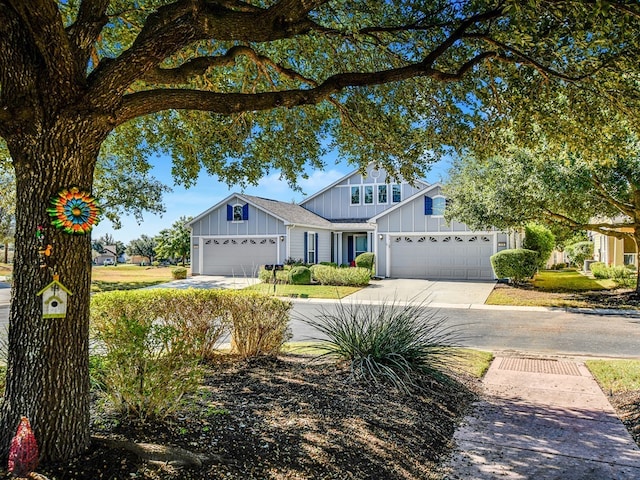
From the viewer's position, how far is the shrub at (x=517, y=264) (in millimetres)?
21234

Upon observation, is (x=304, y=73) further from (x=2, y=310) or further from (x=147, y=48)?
(x=2, y=310)

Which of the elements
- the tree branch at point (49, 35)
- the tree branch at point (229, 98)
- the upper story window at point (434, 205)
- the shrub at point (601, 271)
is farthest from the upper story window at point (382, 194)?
the tree branch at point (49, 35)

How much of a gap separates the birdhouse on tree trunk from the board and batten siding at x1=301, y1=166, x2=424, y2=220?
→ 2693cm

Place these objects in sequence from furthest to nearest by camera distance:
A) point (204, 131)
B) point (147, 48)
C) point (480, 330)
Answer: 1. point (480, 330)
2. point (204, 131)
3. point (147, 48)

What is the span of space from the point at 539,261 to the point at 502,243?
2421mm

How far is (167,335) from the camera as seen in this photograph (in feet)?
13.6

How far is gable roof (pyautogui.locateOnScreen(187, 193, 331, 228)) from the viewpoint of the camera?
27.2 m

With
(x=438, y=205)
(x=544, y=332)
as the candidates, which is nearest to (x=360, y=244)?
(x=438, y=205)

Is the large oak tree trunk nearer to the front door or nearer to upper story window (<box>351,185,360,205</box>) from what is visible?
the front door

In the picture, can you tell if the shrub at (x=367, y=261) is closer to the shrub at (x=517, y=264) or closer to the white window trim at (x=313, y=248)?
the white window trim at (x=313, y=248)

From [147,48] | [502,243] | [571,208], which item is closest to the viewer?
[147,48]

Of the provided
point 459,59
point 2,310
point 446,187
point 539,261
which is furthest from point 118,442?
point 539,261

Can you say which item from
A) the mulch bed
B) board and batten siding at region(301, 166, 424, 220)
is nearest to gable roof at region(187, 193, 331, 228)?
board and batten siding at region(301, 166, 424, 220)

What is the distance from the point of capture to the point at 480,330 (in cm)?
1134
